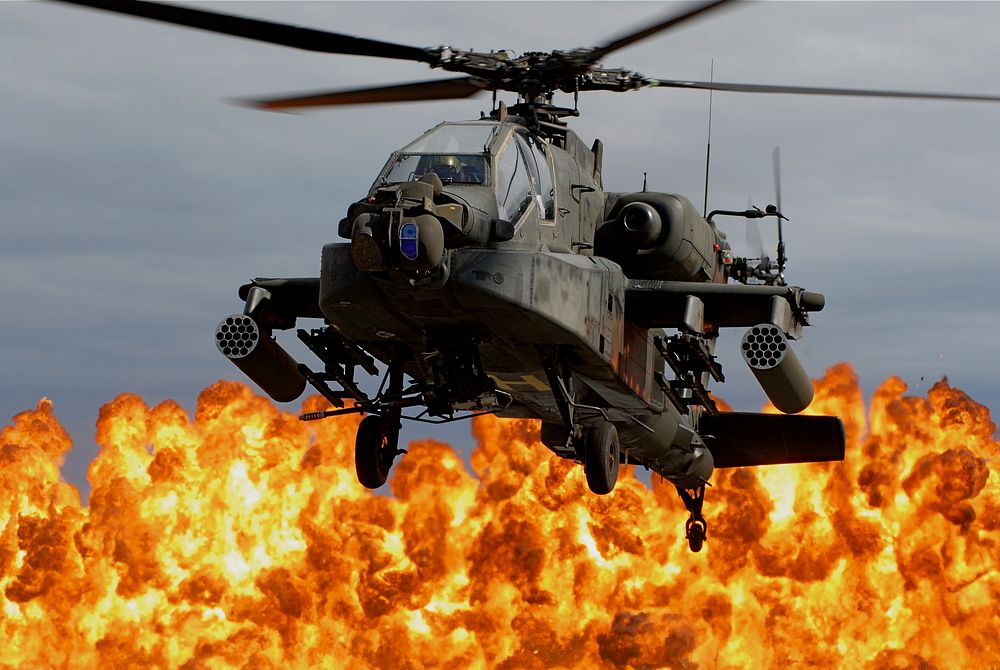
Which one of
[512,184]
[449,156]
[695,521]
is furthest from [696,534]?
[449,156]

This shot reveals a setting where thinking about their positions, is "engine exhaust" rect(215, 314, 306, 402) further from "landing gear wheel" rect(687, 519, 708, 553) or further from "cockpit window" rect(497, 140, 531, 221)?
"landing gear wheel" rect(687, 519, 708, 553)

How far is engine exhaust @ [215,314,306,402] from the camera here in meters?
21.4

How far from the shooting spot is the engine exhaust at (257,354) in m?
21.4

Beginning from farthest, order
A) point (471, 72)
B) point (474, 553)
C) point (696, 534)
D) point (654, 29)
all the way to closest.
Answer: point (474, 553) < point (696, 534) < point (471, 72) < point (654, 29)

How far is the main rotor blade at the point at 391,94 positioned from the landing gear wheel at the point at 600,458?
4.97 m

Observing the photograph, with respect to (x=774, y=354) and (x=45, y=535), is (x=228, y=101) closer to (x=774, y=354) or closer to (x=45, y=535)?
(x=774, y=354)

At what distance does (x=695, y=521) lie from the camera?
27.6m

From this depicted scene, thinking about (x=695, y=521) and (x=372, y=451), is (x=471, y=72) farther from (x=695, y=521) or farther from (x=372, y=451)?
(x=695, y=521)

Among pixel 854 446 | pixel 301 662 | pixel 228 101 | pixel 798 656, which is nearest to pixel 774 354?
pixel 228 101

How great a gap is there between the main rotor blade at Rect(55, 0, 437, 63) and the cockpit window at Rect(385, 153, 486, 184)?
1.59 m

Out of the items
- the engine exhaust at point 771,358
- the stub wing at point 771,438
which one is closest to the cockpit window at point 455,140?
the engine exhaust at point 771,358

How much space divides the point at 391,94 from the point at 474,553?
28.6m

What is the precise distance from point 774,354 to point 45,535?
35.4 m

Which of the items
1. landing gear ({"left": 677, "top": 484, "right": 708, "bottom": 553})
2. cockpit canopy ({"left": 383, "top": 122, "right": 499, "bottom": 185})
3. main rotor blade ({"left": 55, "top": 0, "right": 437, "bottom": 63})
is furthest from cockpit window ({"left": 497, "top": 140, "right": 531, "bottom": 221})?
landing gear ({"left": 677, "top": 484, "right": 708, "bottom": 553})
